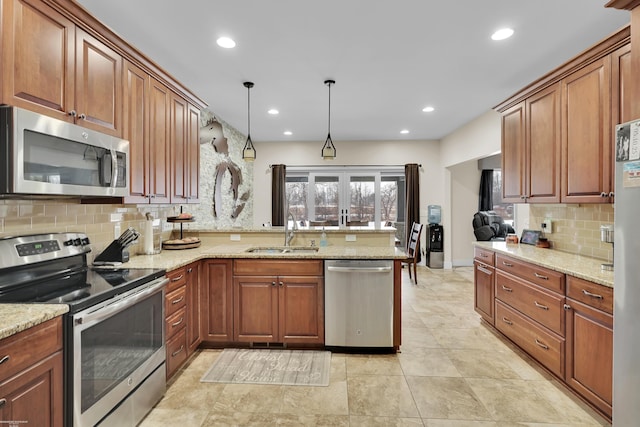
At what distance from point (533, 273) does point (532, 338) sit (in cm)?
54

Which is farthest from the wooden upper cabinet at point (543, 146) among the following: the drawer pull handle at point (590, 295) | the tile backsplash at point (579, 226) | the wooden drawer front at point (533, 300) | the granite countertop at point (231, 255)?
the granite countertop at point (231, 255)

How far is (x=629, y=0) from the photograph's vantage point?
5.33 feet

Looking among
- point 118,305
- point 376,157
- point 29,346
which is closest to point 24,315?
point 29,346

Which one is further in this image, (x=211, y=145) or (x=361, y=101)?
(x=211, y=145)

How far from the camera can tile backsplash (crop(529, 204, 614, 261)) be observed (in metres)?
2.67

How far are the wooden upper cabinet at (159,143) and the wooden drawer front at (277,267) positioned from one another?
34.6 inches

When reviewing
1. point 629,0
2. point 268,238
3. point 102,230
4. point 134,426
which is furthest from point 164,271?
point 629,0

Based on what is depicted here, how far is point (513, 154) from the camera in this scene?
3.32m

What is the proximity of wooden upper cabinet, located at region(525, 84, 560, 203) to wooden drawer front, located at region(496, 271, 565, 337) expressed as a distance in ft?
2.57

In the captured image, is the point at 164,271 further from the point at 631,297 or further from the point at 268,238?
the point at 631,297

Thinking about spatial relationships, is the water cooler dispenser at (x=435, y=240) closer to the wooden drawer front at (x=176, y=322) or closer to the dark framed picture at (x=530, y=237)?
the dark framed picture at (x=530, y=237)

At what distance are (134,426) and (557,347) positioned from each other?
2.89m

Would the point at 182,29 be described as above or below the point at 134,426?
above

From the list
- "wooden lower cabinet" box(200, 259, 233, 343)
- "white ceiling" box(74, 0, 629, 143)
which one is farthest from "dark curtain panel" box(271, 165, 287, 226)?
"wooden lower cabinet" box(200, 259, 233, 343)
